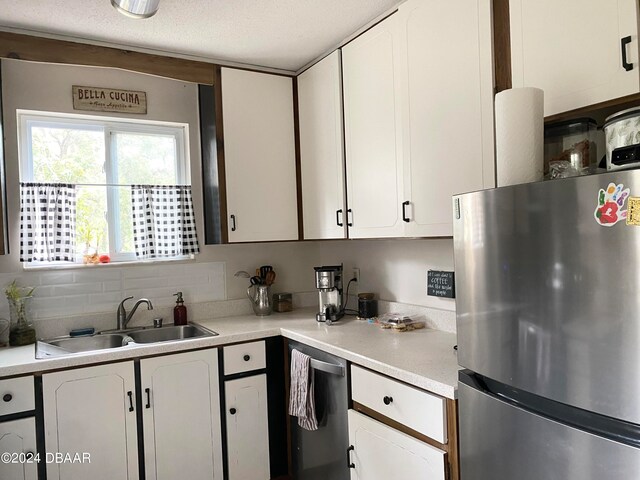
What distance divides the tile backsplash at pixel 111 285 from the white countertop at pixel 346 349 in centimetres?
25

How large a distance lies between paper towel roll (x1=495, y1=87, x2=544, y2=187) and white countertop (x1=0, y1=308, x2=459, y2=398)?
675 mm

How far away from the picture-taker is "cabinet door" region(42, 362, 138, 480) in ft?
6.36

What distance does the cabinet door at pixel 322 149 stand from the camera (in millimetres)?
2428

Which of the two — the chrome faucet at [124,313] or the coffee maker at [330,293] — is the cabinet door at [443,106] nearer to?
the coffee maker at [330,293]

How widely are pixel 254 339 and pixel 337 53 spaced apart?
5.10 ft

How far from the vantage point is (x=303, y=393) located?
2148 mm

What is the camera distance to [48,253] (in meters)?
2.42

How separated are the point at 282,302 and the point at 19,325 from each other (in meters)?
1.43

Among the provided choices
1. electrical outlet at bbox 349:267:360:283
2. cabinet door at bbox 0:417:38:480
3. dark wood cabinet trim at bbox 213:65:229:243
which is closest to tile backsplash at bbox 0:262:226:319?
dark wood cabinet trim at bbox 213:65:229:243

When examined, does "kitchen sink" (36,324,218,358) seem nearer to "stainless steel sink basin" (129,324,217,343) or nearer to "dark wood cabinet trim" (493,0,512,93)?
"stainless steel sink basin" (129,324,217,343)

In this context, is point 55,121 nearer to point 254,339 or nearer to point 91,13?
point 91,13

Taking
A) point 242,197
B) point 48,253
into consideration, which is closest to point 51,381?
point 48,253

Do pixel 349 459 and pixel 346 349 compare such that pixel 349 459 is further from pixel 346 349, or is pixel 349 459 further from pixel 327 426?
pixel 346 349

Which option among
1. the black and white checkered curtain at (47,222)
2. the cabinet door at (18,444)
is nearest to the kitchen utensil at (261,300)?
the black and white checkered curtain at (47,222)
